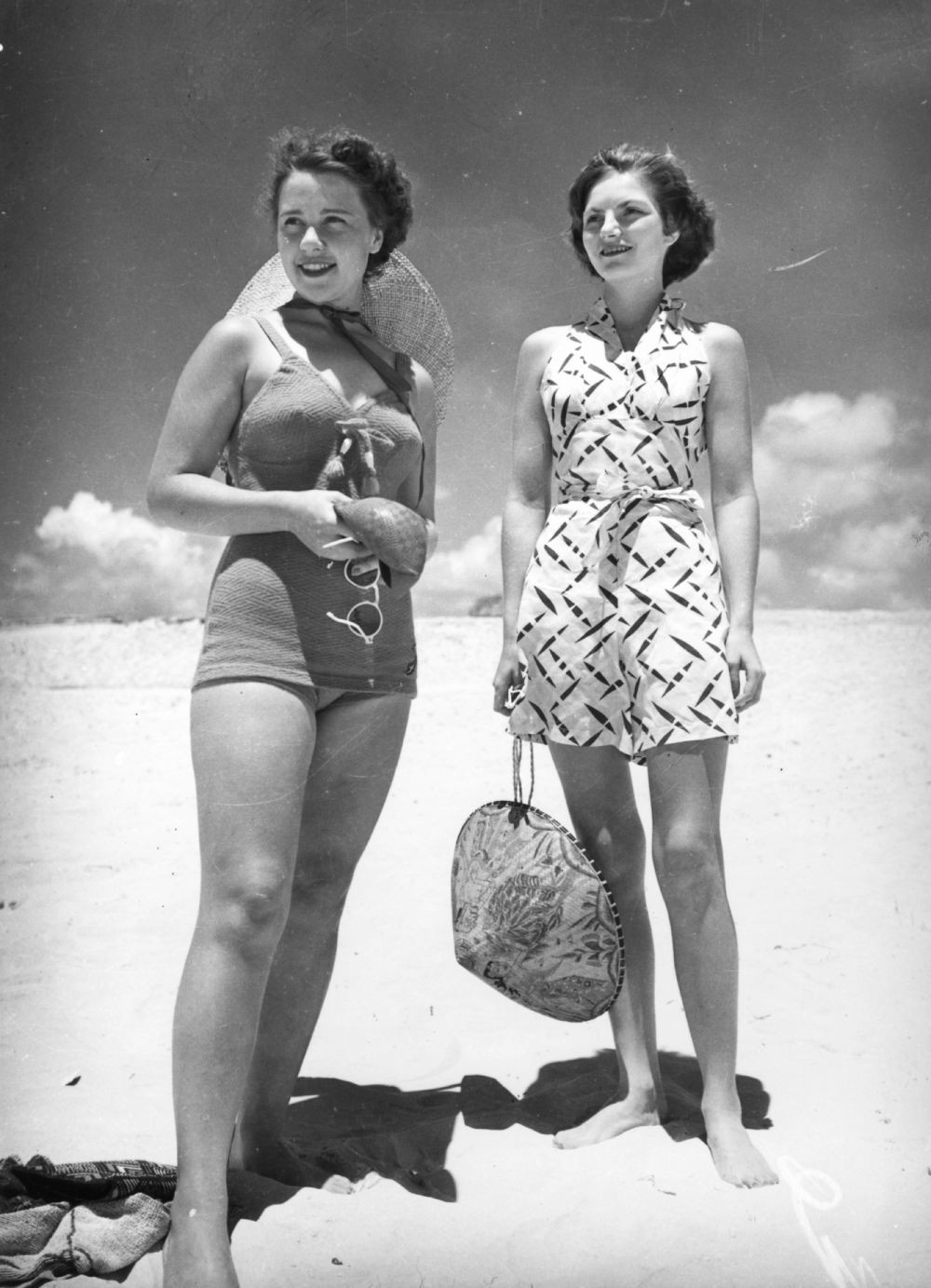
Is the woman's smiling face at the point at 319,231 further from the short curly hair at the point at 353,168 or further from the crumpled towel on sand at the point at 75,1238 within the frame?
the crumpled towel on sand at the point at 75,1238

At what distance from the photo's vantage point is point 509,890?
2559mm

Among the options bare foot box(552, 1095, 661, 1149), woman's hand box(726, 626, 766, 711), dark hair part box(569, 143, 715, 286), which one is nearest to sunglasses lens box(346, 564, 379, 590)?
woman's hand box(726, 626, 766, 711)

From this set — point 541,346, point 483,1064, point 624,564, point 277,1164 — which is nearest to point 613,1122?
point 483,1064

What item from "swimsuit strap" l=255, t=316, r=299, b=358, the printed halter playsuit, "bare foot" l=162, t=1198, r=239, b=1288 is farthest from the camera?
the printed halter playsuit

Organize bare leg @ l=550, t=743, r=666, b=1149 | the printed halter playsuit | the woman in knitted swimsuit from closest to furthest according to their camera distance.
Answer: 1. the woman in knitted swimsuit
2. the printed halter playsuit
3. bare leg @ l=550, t=743, r=666, b=1149

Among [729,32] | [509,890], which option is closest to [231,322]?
[509,890]

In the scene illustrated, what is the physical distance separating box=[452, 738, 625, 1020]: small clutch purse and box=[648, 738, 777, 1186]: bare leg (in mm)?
155

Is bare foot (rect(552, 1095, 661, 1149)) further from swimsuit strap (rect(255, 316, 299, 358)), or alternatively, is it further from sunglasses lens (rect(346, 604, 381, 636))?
swimsuit strap (rect(255, 316, 299, 358))

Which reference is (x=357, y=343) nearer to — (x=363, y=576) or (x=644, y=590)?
(x=363, y=576)

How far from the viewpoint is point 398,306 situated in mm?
2596

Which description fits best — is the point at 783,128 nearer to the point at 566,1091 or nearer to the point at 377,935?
the point at 566,1091

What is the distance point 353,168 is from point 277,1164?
212 cm

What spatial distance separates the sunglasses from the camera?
2.26 meters

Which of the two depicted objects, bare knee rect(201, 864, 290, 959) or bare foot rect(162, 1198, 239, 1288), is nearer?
bare foot rect(162, 1198, 239, 1288)
